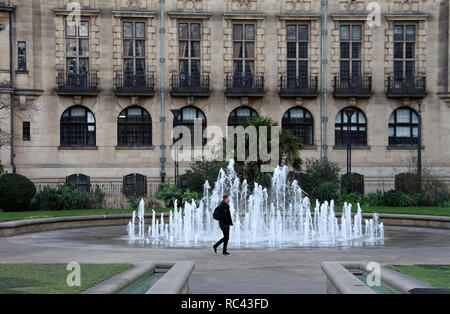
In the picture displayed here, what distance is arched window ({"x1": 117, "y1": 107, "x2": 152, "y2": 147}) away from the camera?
125ft

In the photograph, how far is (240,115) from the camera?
38.6 metres

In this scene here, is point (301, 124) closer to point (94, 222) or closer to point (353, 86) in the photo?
point (353, 86)

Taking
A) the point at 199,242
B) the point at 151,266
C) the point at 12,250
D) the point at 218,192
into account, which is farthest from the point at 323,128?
the point at 151,266

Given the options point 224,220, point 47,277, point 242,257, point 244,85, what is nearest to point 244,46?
point 244,85

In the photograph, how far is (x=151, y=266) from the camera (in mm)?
11023

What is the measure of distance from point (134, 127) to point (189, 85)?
414 centimetres

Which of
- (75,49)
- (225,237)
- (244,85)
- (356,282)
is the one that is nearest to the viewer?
(356,282)

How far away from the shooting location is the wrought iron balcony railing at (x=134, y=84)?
122ft

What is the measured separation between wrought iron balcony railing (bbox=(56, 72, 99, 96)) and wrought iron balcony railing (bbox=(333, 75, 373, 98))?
1433cm

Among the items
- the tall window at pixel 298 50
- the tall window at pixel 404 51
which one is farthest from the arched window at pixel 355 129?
the tall window at pixel 298 50

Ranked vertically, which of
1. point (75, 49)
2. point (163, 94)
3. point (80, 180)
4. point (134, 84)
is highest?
point (75, 49)

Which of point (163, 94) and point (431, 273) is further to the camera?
point (163, 94)

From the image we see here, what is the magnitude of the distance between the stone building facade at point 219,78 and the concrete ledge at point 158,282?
84.9 ft
